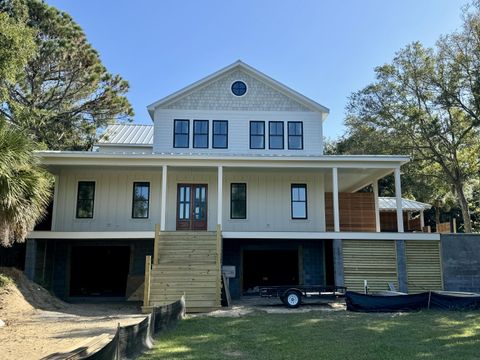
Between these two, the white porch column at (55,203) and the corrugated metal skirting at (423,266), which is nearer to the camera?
the corrugated metal skirting at (423,266)

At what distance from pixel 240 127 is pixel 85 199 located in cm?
702

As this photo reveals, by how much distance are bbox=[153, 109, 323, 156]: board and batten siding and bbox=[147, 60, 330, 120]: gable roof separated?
1.04 ft

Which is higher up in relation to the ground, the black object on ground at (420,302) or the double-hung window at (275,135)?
the double-hung window at (275,135)

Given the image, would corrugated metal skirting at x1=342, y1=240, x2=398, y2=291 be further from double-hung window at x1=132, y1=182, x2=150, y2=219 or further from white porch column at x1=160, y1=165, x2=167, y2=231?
double-hung window at x1=132, y1=182, x2=150, y2=219

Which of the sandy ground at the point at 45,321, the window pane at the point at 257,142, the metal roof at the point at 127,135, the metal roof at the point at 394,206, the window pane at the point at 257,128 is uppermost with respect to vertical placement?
the metal roof at the point at 127,135

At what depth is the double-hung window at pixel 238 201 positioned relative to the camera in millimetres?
18573

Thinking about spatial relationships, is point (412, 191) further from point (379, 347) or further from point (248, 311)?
point (379, 347)

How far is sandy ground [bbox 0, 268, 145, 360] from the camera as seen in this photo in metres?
8.53

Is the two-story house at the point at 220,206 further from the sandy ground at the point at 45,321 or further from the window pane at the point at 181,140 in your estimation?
the sandy ground at the point at 45,321

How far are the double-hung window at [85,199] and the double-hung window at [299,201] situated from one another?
810 cm

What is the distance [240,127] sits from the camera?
19.7 metres

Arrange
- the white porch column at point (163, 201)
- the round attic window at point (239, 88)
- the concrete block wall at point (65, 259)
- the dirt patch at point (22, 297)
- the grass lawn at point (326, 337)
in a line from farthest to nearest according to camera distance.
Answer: the round attic window at point (239, 88), the concrete block wall at point (65, 259), the white porch column at point (163, 201), the dirt patch at point (22, 297), the grass lawn at point (326, 337)

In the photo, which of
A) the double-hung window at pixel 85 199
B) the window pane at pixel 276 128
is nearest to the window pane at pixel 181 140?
the window pane at pixel 276 128

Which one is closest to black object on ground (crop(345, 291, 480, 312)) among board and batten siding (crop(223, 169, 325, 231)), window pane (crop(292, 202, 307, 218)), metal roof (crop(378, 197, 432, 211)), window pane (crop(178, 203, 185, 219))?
board and batten siding (crop(223, 169, 325, 231))
